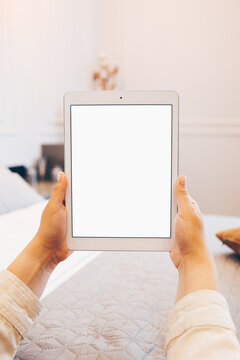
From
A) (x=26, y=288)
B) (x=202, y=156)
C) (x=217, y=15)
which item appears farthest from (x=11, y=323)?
(x=217, y=15)

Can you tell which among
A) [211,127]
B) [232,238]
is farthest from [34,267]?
[211,127]

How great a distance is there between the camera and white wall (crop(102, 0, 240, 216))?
2518mm

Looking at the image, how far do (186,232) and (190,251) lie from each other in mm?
37

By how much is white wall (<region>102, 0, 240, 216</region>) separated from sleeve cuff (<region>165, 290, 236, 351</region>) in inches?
85.7

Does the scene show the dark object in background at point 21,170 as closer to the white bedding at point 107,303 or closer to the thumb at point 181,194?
the white bedding at point 107,303

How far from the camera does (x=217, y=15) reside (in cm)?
250

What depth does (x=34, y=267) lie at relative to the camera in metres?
0.64

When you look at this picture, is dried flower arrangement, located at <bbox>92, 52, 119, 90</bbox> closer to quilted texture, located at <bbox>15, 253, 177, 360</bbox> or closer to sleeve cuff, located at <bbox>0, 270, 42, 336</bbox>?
quilted texture, located at <bbox>15, 253, 177, 360</bbox>

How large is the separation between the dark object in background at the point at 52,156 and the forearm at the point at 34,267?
69.1 inches

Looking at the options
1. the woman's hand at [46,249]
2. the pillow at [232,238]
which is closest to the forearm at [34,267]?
the woman's hand at [46,249]

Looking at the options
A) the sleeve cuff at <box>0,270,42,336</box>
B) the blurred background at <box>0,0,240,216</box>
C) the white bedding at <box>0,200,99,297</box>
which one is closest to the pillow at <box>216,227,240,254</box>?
the white bedding at <box>0,200,99,297</box>

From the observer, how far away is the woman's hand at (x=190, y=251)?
1.85 feet

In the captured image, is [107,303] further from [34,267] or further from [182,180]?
[182,180]

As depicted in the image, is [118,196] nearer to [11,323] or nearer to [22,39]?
[11,323]
